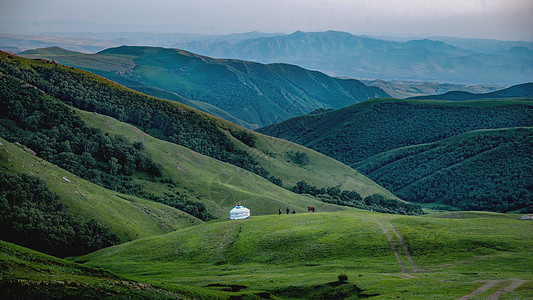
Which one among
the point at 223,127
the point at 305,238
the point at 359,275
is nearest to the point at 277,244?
the point at 305,238

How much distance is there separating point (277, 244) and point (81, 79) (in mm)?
144424

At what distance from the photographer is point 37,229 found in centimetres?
7006

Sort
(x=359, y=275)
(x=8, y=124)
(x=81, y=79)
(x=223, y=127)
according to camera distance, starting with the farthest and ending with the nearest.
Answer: (x=223, y=127) → (x=81, y=79) → (x=8, y=124) → (x=359, y=275)

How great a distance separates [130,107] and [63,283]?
14847 cm

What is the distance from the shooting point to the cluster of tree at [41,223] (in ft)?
225

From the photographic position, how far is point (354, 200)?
491 feet

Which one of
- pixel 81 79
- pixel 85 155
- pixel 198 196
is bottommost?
pixel 198 196

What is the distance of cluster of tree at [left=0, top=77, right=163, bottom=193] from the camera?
108m

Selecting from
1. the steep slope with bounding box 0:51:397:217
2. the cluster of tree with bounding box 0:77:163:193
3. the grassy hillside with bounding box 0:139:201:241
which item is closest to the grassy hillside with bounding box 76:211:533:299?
the grassy hillside with bounding box 0:139:201:241

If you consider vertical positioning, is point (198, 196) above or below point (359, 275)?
below

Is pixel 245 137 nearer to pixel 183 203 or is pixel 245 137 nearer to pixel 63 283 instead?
pixel 183 203

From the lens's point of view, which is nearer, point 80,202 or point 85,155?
point 80,202

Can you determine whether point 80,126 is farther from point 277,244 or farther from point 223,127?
point 277,244

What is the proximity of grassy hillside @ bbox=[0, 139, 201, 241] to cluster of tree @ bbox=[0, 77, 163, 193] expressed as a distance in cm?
1751
